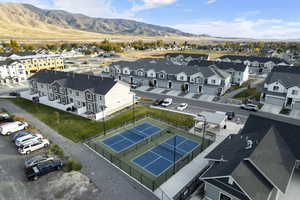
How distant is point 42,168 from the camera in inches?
913

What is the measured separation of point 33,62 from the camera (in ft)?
275

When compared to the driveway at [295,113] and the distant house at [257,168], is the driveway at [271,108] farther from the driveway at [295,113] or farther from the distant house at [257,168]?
the distant house at [257,168]

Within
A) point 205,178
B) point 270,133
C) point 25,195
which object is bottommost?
point 25,195

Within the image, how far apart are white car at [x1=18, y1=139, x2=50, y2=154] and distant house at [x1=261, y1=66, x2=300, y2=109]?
48.6 meters

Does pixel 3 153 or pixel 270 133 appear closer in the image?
pixel 270 133

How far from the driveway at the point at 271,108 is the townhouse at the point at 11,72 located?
267 ft

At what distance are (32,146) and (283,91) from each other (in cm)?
5244

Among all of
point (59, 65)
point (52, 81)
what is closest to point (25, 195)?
point (52, 81)

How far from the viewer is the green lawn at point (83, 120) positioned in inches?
1335

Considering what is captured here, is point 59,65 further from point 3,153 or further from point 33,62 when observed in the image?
point 3,153

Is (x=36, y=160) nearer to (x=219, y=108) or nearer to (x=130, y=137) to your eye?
(x=130, y=137)

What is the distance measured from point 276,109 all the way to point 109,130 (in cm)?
3767

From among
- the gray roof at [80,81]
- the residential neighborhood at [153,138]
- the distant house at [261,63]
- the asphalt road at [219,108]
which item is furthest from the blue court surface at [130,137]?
the distant house at [261,63]

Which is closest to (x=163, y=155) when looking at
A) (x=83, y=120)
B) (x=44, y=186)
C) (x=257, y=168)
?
(x=257, y=168)
